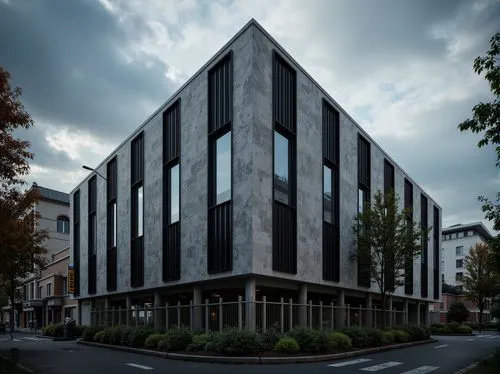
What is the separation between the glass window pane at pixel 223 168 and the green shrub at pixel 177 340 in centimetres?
634

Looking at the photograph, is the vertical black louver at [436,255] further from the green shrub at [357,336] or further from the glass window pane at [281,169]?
the glass window pane at [281,169]

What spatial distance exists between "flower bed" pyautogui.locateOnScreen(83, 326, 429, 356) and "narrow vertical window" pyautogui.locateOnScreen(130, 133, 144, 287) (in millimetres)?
6174

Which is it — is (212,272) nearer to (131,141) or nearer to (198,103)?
(198,103)

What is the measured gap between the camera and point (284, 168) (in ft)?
80.2

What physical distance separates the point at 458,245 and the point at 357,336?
95770 mm

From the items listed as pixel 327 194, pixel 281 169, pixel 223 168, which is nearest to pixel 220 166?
pixel 223 168

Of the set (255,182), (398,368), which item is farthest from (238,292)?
(398,368)

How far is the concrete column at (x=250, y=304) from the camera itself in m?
21.0

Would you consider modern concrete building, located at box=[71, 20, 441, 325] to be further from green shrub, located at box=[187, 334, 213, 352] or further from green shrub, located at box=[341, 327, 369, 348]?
green shrub, located at box=[341, 327, 369, 348]

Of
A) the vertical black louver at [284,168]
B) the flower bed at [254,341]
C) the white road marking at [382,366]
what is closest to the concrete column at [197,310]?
the flower bed at [254,341]

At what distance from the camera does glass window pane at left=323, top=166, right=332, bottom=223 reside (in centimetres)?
2855

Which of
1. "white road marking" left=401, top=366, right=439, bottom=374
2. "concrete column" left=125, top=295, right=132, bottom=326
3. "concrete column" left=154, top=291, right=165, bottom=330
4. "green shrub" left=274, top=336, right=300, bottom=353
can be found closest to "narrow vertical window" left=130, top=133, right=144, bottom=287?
"concrete column" left=154, top=291, right=165, bottom=330

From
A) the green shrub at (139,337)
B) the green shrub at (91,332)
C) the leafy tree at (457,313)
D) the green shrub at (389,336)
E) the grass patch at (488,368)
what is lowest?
the leafy tree at (457,313)

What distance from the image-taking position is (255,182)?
21.5m
